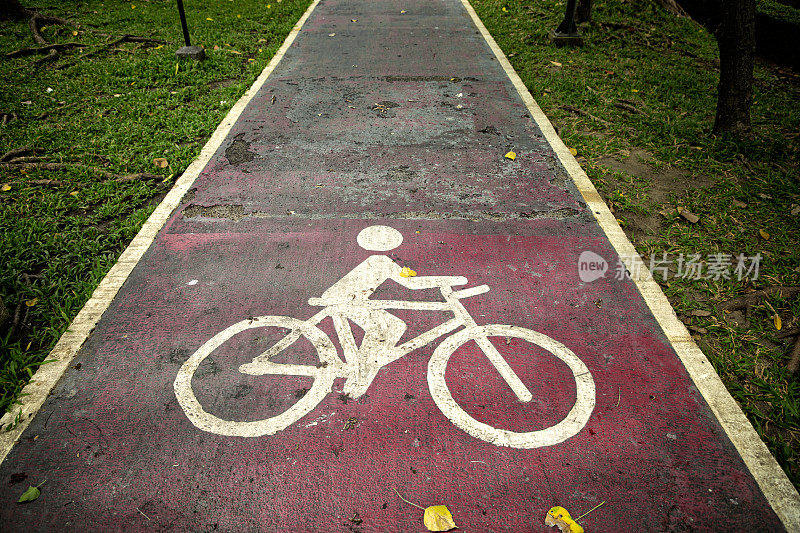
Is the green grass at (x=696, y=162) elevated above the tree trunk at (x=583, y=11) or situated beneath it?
situated beneath

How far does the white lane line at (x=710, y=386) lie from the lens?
2039 mm

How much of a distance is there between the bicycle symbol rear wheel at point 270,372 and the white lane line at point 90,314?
2.35 feet

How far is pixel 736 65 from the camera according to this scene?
4.83 meters

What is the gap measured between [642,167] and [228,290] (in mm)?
4030

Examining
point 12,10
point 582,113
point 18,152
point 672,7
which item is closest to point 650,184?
point 582,113

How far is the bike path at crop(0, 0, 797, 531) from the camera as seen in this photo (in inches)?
78.5

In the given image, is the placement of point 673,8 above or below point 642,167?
above

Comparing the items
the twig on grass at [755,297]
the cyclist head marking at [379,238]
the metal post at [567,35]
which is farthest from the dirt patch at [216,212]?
the metal post at [567,35]

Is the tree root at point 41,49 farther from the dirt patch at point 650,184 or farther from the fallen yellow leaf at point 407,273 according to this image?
the dirt patch at point 650,184

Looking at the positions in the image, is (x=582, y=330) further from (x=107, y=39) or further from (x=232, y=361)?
(x=107, y=39)

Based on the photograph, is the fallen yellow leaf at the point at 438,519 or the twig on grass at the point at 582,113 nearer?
the fallen yellow leaf at the point at 438,519

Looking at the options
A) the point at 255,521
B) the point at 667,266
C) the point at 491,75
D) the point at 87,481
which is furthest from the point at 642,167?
the point at 87,481

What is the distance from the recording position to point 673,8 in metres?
10.1

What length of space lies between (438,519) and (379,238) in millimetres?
2063
